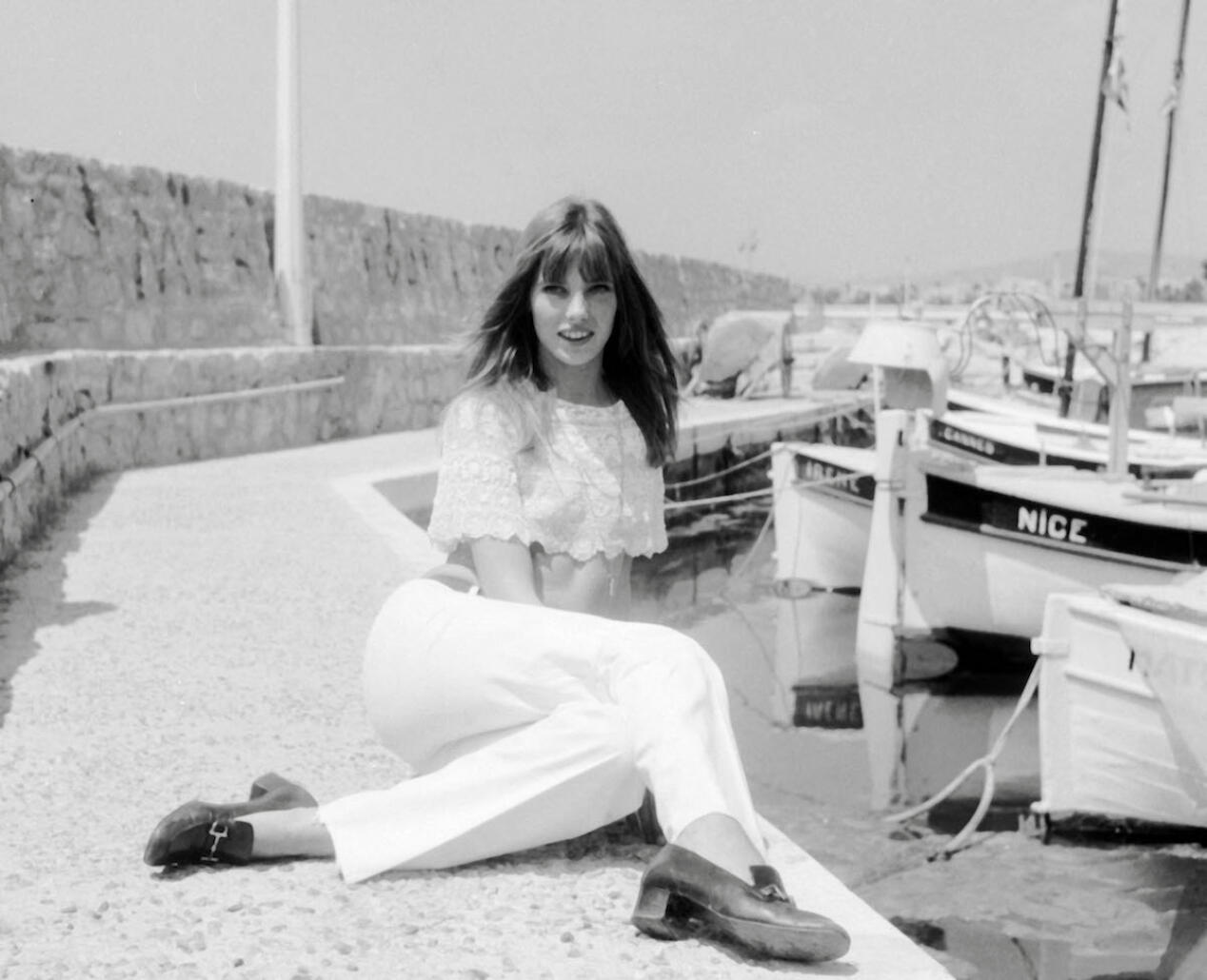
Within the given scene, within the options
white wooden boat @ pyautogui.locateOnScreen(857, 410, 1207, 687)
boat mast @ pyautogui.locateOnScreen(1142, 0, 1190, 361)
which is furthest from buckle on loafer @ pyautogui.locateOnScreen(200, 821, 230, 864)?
boat mast @ pyautogui.locateOnScreen(1142, 0, 1190, 361)

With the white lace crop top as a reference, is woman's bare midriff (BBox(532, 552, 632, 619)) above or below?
below

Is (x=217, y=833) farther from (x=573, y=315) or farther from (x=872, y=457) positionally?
(x=872, y=457)

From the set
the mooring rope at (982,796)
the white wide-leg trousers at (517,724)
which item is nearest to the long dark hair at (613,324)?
the white wide-leg trousers at (517,724)

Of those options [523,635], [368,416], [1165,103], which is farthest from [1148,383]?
[523,635]

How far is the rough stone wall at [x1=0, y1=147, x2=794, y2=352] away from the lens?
1658 centimetres

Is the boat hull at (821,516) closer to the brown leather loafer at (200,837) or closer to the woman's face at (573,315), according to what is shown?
the woman's face at (573,315)

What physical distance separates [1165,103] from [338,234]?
20058mm

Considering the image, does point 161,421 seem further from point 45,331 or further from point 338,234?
point 338,234

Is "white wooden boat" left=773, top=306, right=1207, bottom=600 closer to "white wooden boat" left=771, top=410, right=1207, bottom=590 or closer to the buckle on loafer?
"white wooden boat" left=771, top=410, right=1207, bottom=590

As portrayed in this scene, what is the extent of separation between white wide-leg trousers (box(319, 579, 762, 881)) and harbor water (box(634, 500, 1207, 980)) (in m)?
0.57

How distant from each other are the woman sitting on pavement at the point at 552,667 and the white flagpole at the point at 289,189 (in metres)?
16.9

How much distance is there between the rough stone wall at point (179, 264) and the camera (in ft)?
54.4

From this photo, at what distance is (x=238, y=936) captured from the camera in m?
2.91

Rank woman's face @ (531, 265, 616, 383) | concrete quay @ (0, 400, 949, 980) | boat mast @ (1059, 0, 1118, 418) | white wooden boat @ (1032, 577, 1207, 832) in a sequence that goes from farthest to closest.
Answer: boat mast @ (1059, 0, 1118, 418)
white wooden boat @ (1032, 577, 1207, 832)
woman's face @ (531, 265, 616, 383)
concrete quay @ (0, 400, 949, 980)
